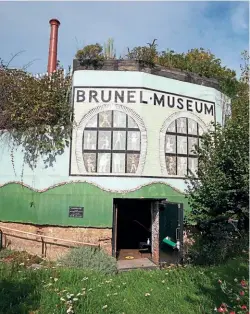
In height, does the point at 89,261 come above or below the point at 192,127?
below

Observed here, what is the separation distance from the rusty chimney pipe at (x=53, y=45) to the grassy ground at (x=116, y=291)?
822cm

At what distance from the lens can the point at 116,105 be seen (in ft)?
34.3

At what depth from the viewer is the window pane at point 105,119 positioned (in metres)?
10.4

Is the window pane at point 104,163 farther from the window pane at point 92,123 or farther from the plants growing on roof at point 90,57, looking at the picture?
the plants growing on roof at point 90,57

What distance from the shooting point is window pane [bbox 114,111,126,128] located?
10383mm

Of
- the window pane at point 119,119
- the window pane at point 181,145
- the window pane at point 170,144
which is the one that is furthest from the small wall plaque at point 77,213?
the window pane at point 181,145

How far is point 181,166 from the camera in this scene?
1077 centimetres

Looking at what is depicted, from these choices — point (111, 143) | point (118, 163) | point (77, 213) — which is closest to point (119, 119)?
point (111, 143)

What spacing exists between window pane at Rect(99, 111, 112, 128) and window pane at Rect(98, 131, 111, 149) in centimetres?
24

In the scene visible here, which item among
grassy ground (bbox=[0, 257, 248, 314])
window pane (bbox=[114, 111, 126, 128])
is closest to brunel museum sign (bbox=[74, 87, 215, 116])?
window pane (bbox=[114, 111, 126, 128])

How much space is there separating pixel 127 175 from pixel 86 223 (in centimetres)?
199

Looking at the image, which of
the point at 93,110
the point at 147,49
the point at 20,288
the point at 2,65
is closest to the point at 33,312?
the point at 20,288

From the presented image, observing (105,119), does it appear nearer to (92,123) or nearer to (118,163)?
(92,123)

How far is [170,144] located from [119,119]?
1.92 metres
